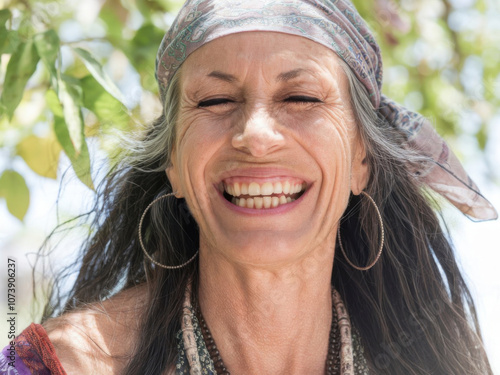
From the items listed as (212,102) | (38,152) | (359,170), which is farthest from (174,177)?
(359,170)

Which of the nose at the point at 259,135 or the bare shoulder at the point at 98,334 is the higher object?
the nose at the point at 259,135

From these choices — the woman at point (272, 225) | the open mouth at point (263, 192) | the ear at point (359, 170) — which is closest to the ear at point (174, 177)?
the woman at point (272, 225)

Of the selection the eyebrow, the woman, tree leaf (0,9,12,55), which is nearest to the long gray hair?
the woman

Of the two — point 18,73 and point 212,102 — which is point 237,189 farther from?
point 18,73

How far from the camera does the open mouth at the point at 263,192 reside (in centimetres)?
236

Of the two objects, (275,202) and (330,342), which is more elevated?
(275,202)

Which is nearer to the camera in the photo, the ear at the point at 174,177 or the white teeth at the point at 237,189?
the white teeth at the point at 237,189

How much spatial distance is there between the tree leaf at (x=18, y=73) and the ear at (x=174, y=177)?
2.00ft

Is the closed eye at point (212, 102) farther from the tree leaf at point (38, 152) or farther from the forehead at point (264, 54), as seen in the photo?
the tree leaf at point (38, 152)

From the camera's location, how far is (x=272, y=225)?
7.63ft

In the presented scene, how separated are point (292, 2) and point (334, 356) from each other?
4.28 feet

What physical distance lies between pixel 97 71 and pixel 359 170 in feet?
3.36

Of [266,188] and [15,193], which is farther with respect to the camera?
[15,193]

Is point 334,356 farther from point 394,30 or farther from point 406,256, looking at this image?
point 394,30
